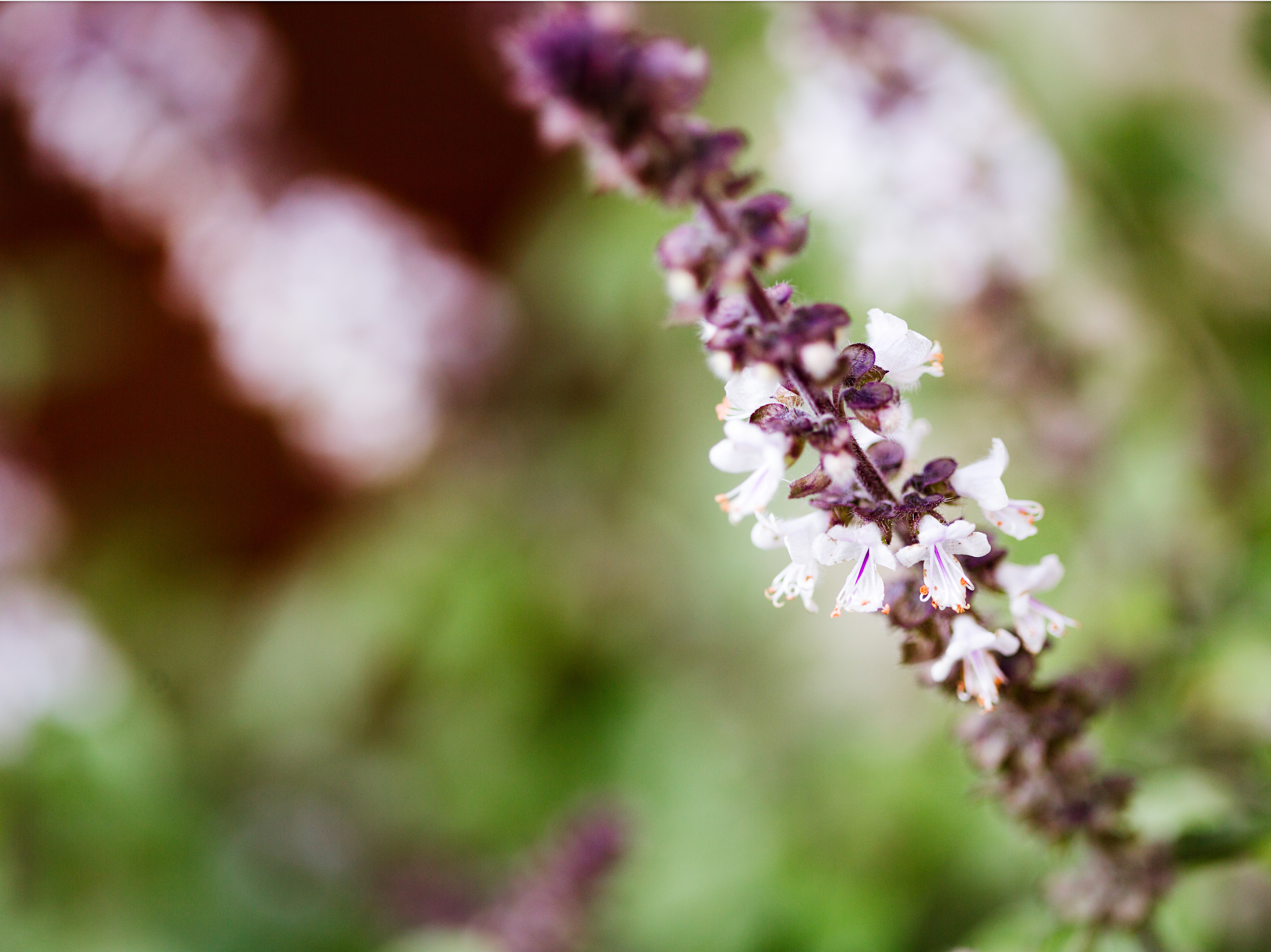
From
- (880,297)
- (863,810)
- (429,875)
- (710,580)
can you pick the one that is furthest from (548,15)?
(710,580)

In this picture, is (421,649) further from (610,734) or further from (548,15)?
(548,15)

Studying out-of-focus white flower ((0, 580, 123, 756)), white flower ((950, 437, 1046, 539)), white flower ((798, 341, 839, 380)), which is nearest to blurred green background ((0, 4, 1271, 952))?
out-of-focus white flower ((0, 580, 123, 756))

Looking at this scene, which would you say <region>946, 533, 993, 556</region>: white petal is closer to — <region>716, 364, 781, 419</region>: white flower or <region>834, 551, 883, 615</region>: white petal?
<region>834, 551, 883, 615</region>: white petal

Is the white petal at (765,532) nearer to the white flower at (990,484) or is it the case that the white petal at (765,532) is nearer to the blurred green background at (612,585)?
the white flower at (990,484)

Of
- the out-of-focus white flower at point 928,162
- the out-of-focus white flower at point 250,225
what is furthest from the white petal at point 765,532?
the out-of-focus white flower at point 250,225

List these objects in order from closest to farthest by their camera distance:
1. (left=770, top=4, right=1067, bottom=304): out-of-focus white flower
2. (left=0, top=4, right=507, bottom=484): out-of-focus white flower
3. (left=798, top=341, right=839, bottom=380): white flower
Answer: (left=798, top=341, right=839, bottom=380): white flower < (left=770, top=4, right=1067, bottom=304): out-of-focus white flower < (left=0, top=4, right=507, bottom=484): out-of-focus white flower
